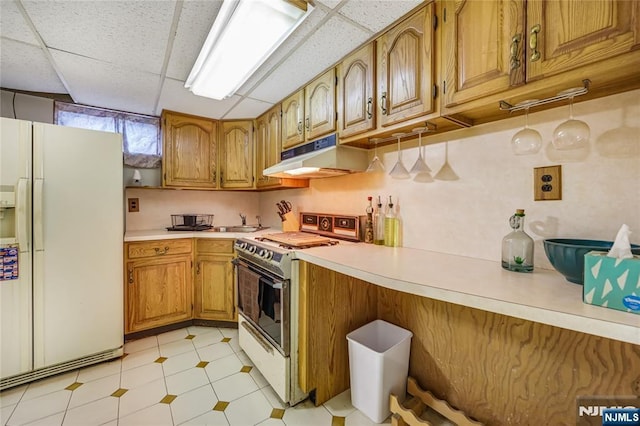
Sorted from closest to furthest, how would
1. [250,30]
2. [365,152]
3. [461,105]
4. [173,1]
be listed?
1. [461,105]
2. [173,1]
3. [250,30]
4. [365,152]

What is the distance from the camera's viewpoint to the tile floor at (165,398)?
1438 mm

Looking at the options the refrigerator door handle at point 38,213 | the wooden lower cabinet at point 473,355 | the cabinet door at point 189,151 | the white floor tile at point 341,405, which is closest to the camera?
the wooden lower cabinet at point 473,355

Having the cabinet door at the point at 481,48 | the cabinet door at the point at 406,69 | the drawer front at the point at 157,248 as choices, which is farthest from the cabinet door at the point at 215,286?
the cabinet door at the point at 481,48

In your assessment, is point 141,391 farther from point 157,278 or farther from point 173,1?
point 173,1

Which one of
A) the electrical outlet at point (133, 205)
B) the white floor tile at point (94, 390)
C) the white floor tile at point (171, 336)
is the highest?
the electrical outlet at point (133, 205)

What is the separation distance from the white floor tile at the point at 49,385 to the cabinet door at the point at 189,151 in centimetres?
168

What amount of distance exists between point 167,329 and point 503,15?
3227mm

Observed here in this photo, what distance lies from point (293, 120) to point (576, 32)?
5.68 ft

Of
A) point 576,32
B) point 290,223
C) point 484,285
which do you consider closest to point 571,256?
point 484,285

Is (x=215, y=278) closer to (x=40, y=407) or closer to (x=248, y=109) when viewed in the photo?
(x=40, y=407)

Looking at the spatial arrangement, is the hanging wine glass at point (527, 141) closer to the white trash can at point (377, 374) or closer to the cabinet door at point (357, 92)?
the cabinet door at point (357, 92)

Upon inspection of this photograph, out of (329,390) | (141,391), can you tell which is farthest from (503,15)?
(141,391)

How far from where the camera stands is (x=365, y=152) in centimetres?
192

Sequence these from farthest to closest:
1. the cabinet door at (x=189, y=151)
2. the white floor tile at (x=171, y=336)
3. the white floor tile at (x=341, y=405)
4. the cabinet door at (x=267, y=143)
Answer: the cabinet door at (x=189, y=151) → the cabinet door at (x=267, y=143) → the white floor tile at (x=171, y=336) → the white floor tile at (x=341, y=405)
